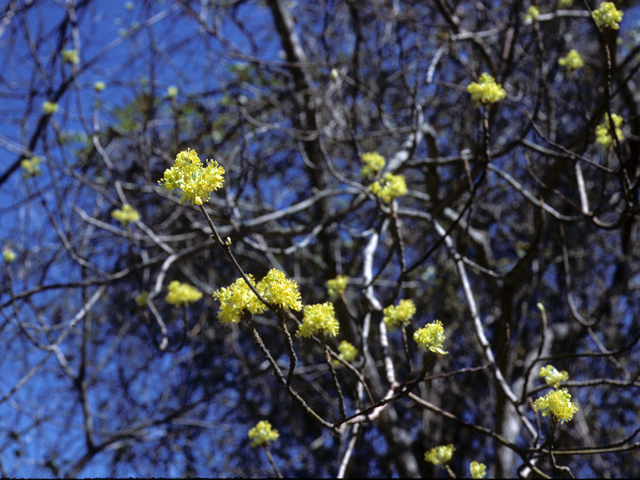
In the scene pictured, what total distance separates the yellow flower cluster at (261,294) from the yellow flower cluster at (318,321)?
19 centimetres

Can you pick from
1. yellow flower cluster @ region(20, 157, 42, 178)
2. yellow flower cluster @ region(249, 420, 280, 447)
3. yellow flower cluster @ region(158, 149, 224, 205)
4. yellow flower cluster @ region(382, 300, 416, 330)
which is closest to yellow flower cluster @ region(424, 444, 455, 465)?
yellow flower cluster @ region(382, 300, 416, 330)

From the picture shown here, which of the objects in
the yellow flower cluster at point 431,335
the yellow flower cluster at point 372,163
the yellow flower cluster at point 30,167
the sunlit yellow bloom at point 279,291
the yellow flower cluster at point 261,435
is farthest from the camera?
the yellow flower cluster at point 30,167

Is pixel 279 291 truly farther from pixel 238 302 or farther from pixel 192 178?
pixel 192 178

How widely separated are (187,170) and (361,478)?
14.6 ft

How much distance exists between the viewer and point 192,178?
1.31 metres

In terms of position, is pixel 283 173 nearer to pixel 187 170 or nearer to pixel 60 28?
pixel 60 28

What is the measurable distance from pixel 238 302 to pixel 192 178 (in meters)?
0.37

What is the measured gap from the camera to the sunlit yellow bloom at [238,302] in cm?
146

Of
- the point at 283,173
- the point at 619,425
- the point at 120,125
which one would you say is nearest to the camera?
the point at 619,425

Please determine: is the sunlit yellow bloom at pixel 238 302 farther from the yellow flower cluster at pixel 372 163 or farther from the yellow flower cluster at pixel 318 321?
the yellow flower cluster at pixel 372 163

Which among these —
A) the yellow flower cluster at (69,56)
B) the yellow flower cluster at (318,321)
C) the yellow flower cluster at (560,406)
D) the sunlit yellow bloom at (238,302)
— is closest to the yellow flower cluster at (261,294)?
the sunlit yellow bloom at (238,302)

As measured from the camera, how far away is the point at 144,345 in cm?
588

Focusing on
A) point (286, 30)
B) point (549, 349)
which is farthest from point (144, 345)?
point (549, 349)

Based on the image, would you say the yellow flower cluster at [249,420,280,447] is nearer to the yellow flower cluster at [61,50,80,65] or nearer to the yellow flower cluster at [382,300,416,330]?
the yellow flower cluster at [382,300,416,330]
